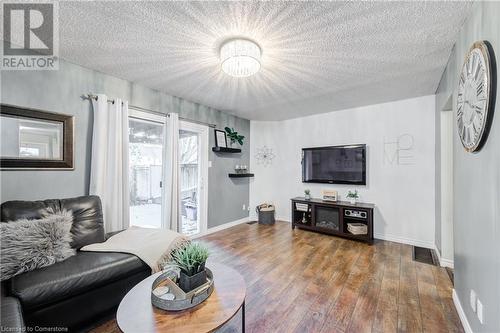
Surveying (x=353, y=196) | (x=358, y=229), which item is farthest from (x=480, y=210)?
(x=353, y=196)

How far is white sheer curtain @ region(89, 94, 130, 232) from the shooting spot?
2.53m

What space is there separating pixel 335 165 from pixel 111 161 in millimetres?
3618

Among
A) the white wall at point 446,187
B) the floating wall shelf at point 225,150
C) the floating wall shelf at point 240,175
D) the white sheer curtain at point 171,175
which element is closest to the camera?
the white wall at point 446,187

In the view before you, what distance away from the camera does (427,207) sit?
3.34 meters

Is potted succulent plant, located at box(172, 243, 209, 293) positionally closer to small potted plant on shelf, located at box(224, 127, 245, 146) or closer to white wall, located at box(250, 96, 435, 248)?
small potted plant on shelf, located at box(224, 127, 245, 146)

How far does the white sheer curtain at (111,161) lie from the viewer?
8.30ft

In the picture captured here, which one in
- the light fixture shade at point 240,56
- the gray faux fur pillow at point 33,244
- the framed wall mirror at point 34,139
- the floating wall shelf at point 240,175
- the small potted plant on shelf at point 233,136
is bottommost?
the gray faux fur pillow at point 33,244

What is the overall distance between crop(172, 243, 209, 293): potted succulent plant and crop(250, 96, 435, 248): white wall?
342 cm

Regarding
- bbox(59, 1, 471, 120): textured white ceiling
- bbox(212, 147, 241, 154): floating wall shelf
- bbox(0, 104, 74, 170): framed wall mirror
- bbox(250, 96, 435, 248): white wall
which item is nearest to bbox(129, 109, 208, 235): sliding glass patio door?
bbox(212, 147, 241, 154): floating wall shelf

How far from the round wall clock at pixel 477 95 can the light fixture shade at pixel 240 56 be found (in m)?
1.55

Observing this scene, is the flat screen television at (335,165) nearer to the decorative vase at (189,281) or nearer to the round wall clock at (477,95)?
the round wall clock at (477,95)

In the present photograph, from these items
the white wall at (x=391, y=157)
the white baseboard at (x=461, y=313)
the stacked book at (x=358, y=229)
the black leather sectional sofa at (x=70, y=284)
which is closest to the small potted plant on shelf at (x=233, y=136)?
the white wall at (x=391, y=157)

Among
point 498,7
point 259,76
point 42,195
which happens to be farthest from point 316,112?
point 42,195

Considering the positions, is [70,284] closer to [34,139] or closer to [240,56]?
[34,139]
